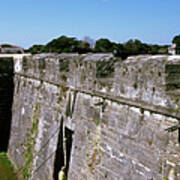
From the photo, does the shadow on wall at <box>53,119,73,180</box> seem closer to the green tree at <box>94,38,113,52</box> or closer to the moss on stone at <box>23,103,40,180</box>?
the moss on stone at <box>23,103,40,180</box>

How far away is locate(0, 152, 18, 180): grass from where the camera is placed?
870 centimetres

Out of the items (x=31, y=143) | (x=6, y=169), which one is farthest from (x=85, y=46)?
(x=31, y=143)

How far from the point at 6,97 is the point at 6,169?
276 cm

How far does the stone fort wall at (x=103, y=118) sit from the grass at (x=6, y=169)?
1.68 feet

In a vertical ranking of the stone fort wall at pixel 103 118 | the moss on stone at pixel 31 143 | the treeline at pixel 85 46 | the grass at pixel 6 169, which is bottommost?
the grass at pixel 6 169

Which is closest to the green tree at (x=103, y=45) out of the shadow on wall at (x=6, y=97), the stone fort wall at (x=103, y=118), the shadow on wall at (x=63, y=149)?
the shadow on wall at (x=6, y=97)

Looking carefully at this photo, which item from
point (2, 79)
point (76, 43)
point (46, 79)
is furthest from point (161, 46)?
point (46, 79)

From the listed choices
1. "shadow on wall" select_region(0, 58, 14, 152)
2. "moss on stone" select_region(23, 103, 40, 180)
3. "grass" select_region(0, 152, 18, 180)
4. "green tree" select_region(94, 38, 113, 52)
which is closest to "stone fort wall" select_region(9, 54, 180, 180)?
"moss on stone" select_region(23, 103, 40, 180)

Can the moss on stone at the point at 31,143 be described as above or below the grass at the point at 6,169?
above

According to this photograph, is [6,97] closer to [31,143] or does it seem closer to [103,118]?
[31,143]

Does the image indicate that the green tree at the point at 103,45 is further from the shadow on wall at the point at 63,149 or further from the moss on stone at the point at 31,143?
the shadow on wall at the point at 63,149

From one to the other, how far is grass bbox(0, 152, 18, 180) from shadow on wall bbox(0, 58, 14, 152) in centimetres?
84

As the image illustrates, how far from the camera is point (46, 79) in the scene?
751 cm

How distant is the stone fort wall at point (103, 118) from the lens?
362 centimetres
